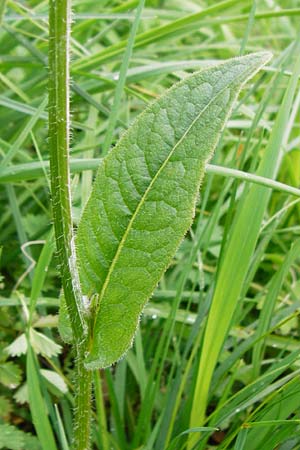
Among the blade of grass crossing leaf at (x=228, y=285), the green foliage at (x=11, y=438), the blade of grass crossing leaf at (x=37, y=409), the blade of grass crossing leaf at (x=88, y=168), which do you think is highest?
the blade of grass crossing leaf at (x=88, y=168)

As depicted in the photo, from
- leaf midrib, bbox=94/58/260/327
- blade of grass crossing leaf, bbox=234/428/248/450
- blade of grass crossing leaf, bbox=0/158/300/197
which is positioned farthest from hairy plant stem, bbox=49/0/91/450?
blade of grass crossing leaf, bbox=0/158/300/197

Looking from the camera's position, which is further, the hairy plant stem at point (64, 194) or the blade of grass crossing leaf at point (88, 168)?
the blade of grass crossing leaf at point (88, 168)

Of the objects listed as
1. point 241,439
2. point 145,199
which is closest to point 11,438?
point 241,439

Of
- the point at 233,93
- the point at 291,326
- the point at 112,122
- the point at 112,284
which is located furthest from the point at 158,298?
the point at 233,93

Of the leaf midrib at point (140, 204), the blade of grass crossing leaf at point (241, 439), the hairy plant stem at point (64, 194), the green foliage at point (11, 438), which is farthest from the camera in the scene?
the green foliage at point (11, 438)

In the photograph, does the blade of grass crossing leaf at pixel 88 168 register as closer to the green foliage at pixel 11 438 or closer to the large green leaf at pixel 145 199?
the large green leaf at pixel 145 199

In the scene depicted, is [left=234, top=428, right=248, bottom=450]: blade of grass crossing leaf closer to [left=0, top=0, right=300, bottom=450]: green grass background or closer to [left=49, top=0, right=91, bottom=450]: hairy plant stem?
[left=0, top=0, right=300, bottom=450]: green grass background

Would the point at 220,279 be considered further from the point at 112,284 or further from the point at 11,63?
the point at 11,63

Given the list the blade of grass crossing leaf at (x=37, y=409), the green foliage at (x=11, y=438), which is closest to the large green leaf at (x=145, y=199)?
the blade of grass crossing leaf at (x=37, y=409)
